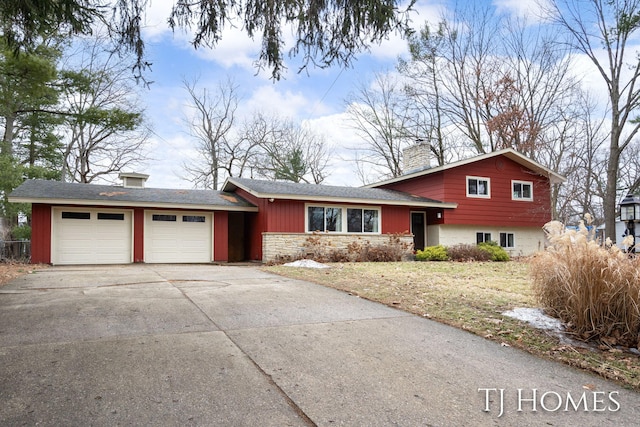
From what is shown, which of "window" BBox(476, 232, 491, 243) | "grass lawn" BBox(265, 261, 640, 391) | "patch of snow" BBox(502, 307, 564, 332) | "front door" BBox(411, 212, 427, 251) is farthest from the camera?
"window" BBox(476, 232, 491, 243)

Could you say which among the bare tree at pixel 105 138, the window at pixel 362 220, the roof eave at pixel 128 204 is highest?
the bare tree at pixel 105 138

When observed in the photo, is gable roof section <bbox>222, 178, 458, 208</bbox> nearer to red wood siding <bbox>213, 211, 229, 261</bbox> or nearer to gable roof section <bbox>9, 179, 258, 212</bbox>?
gable roof section <bbox>9, 179, 258, 212</bbox>

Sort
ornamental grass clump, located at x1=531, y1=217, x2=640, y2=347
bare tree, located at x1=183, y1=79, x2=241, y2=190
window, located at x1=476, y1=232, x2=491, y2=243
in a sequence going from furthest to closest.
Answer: bare tree, located at x1=183, y1=79, x2=241, y2=190 < window, located at x1=476, y1=232, x2=491, y2=243 < ornamental grass clump, located at x1=531, y1=217, x2=640, y2=347

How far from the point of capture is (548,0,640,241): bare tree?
13922 millimetres

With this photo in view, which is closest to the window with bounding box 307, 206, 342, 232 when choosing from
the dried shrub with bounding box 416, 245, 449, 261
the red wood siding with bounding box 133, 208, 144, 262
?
the dried shrub with bounding box 416, 245, 449, 261

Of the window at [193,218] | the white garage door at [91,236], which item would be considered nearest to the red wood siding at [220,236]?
the window at [193,218]

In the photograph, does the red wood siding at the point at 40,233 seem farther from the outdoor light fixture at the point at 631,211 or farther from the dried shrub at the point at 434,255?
the outdoor light fixture at the point at 631,211

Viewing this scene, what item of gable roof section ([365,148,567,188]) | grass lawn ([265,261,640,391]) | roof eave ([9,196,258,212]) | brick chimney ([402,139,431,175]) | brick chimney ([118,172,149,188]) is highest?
brick chimney ([402,139,431,175])

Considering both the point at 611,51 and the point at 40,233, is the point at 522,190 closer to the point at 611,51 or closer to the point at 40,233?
the point at 611,51

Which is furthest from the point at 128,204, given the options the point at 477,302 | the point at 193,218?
the point at 477,302

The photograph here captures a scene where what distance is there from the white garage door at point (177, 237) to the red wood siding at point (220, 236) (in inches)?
6.0

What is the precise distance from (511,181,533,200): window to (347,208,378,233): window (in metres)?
7.29

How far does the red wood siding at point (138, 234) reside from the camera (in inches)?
519

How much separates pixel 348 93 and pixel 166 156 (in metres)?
12.7
